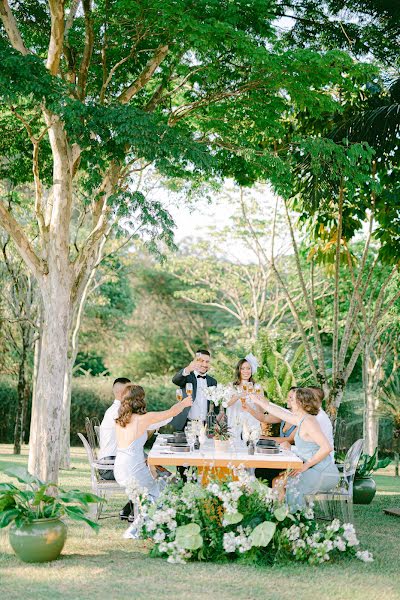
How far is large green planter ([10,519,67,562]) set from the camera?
528 cm

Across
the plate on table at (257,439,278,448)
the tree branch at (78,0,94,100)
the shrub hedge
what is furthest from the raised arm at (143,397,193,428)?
the shrub hedge

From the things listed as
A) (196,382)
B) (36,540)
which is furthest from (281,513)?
(196,382)

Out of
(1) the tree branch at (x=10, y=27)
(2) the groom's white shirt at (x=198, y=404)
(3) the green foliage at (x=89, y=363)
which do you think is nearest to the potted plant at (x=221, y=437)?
(2) the groom's white shirt at (x=198, y=404)

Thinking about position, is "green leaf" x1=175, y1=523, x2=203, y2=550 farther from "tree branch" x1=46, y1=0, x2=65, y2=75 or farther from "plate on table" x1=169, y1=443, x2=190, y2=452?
"tree branch" x1=46, y1=0, x2=65, y2=75

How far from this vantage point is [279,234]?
1988 cm

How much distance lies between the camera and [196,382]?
805cm

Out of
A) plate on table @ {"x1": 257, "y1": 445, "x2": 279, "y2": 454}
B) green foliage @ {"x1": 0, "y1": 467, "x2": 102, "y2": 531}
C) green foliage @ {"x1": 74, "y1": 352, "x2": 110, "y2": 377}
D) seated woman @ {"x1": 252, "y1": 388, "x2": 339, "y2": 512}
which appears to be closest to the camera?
green foliage @ {"x1": 0, "y1": 467, "x2": 102, "y2": 531}

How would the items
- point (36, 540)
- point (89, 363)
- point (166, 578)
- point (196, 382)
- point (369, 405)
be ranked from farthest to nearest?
1. point (89, 363)
2. point (369, 405)
3. point (196, 382)
4. point (36, 540)
5. point (166, 578)

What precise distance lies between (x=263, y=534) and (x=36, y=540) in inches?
66.7

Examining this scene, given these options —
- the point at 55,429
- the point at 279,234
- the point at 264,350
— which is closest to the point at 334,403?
the point at 264,350

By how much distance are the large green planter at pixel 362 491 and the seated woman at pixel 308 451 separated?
2.85 metres

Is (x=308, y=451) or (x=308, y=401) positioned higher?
(x=308, y=401)

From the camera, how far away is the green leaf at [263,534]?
5363mm

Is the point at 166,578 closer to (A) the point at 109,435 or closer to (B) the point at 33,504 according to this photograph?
(B) the point at 33,504
